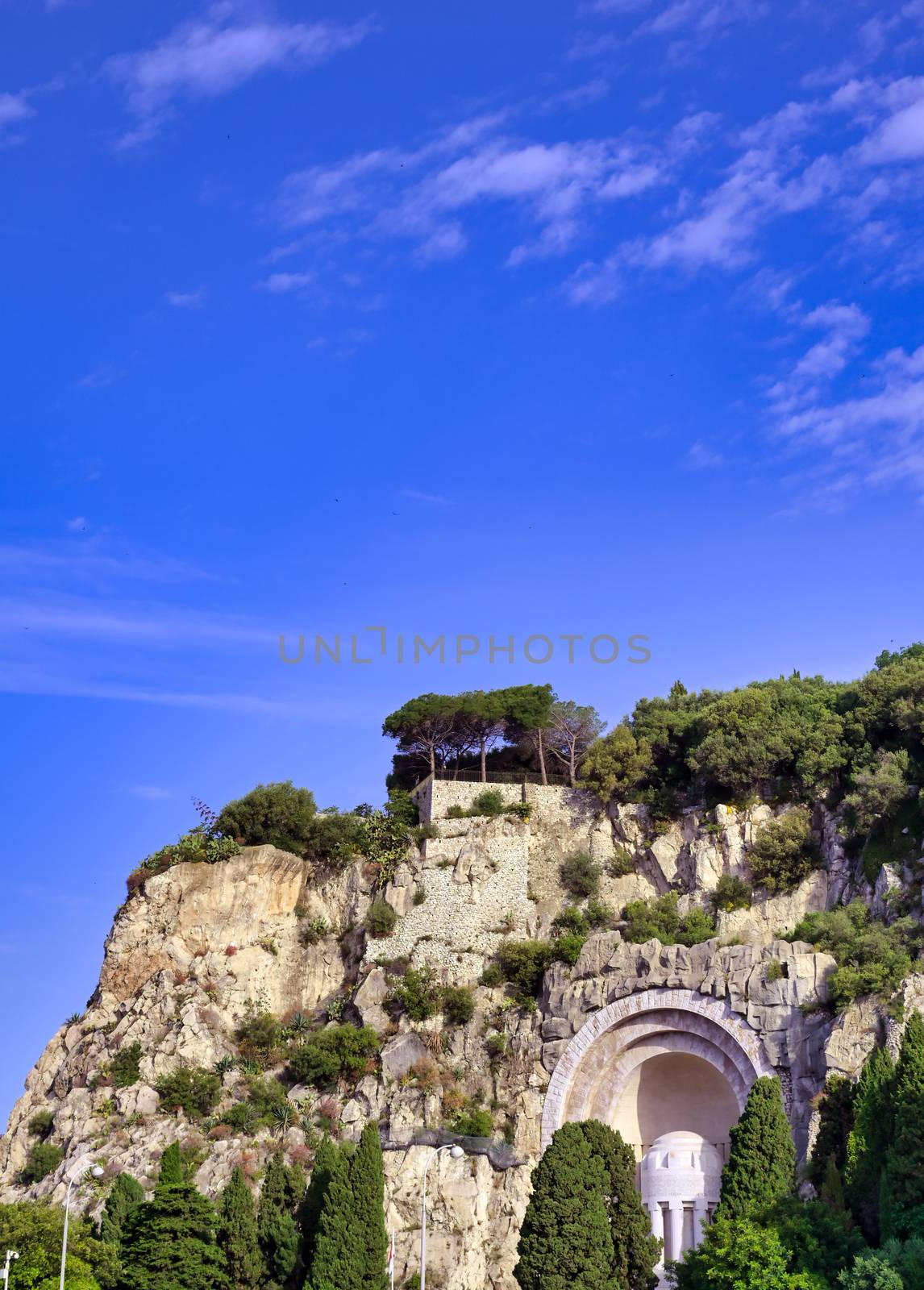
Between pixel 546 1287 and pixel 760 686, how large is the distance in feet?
99.7

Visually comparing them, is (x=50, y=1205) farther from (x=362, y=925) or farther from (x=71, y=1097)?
(x=362, y=925)

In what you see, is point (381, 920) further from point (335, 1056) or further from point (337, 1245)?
point (337, 1245)

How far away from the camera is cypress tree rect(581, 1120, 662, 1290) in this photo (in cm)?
4700

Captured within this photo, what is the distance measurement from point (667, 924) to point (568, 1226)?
14.7 metres

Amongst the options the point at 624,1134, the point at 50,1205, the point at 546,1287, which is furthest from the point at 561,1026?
the point at 50,1205

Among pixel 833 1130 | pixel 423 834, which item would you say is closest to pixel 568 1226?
pixel 833 1130

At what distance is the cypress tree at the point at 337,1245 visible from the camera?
154 ft

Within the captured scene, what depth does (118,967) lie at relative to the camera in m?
63.3

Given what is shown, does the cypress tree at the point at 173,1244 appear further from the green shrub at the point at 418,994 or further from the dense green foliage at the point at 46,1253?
the green shrub at the point at 418,994

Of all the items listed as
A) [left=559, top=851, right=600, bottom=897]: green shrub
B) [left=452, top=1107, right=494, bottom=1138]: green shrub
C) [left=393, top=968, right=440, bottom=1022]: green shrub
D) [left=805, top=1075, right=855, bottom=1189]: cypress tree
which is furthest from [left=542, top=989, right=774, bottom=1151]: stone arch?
[left=559, top=851, right=600, bottom=897]: green shrub

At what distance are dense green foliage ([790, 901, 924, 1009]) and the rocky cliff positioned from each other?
70 centimetres

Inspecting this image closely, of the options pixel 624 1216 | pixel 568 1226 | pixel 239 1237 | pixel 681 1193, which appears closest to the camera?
pixel 568 1226

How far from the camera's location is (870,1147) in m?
44.2

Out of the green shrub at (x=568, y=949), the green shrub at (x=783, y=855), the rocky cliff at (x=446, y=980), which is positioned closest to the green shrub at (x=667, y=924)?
the rocky cliff at (x=446, y=980)
